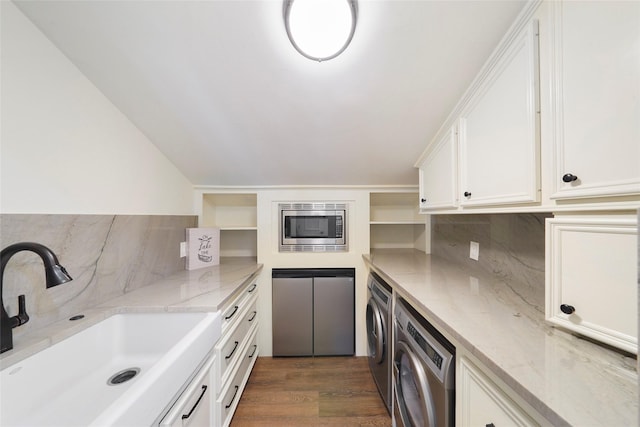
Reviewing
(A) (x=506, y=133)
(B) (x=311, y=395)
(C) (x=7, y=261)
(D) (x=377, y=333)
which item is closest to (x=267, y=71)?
(A) (x=506, y=133)

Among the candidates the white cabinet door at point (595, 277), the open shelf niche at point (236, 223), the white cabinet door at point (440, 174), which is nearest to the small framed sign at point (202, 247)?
the open shelf niche at point (236, 223)

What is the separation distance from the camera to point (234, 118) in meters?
1.45

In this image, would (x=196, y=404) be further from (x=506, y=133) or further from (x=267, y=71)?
(x=506, y=133)

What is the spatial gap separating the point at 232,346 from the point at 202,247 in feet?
3.17

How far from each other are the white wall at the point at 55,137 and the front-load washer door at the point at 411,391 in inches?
69.4

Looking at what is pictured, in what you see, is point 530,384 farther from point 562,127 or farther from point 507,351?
point 562,127

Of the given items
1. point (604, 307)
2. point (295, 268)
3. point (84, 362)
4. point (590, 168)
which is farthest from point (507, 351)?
point (295, 268)

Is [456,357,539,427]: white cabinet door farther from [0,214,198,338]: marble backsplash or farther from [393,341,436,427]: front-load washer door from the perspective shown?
[0,214,198,338]: marble backsplash

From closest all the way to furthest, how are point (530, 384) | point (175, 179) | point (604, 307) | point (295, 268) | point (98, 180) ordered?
point (530, 384) → point (604, 307) → point (98, 180) → point (175, 179) → point (295, 268)

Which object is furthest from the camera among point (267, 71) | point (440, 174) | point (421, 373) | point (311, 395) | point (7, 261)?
point (311, 395)

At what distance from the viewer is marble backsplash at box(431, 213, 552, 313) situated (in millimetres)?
1104

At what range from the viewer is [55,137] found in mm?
975

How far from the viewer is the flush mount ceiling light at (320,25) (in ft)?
3.13

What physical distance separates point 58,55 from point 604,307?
229 cm
